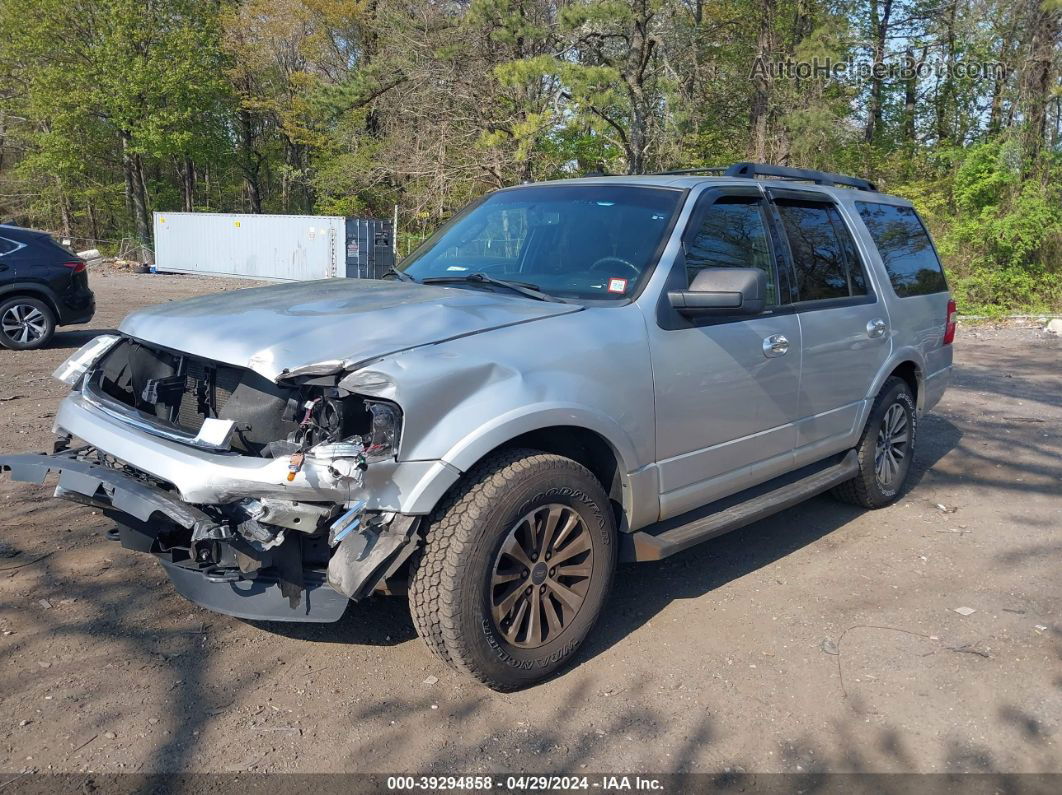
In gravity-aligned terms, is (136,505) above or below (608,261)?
below

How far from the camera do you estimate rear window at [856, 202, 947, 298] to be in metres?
5.35

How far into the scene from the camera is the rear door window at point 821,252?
4582mm

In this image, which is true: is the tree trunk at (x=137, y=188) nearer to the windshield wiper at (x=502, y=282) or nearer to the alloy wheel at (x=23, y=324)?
the alloy wheel at (x=23, y=324)

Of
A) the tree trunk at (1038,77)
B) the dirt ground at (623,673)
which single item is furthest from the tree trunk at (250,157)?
the dirt ground at (623,673)

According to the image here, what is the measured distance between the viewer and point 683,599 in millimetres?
4195

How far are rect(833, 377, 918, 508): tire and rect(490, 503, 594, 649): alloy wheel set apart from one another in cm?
261

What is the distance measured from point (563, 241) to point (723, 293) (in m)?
0.91

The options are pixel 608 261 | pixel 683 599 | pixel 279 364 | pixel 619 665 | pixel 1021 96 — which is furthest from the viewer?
pixel 1021 96

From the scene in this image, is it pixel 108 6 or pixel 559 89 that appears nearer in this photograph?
pixel 559 89

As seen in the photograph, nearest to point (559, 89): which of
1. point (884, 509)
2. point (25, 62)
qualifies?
point (884, 509)

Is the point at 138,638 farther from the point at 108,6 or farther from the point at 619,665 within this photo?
the point at 108,6

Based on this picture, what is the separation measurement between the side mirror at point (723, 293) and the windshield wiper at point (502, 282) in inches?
21.2

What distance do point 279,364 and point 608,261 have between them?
5.49 feet

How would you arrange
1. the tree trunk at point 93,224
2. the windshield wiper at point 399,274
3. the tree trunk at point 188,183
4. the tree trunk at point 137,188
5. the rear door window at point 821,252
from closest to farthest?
the windshield wiper at point 399,274
the rear door window at point 821,252
the tree trunk at point 137,188
the tree trunk at point 188,183
the tree trunk at point 93,224
